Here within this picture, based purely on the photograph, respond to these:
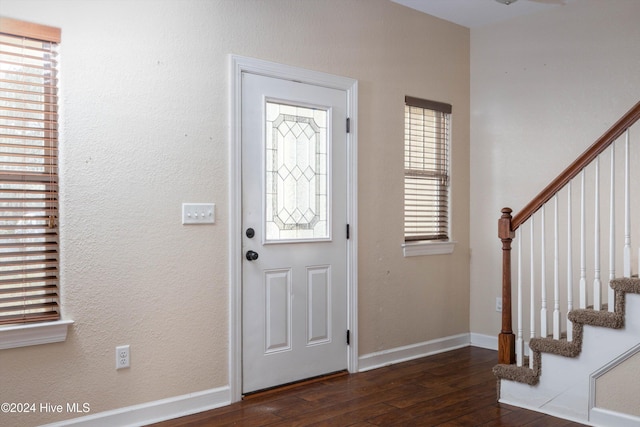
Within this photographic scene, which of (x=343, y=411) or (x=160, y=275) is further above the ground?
(x=160, y=275)

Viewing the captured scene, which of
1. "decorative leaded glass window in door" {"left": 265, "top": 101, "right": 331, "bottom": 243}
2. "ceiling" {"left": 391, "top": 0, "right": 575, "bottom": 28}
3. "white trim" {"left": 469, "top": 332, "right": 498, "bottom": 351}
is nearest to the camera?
"decorative leaded glass window in door" {"left": 265, "top": 101, "right": 331, "bottom": 243}

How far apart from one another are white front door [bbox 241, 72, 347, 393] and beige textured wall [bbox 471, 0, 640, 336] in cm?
152

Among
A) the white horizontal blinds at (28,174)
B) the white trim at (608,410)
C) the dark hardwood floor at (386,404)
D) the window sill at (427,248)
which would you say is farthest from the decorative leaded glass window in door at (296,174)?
the white trim at (608,410)

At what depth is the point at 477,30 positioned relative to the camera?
4.98 meters

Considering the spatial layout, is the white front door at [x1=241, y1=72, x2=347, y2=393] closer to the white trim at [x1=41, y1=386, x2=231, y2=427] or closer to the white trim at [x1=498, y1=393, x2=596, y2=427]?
the white trim at [x1=41, y1=386, x2=231, y2=427]

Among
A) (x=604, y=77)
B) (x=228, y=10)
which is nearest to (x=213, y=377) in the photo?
(x=228, y=10)

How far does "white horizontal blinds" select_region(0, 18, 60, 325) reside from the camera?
2695mm

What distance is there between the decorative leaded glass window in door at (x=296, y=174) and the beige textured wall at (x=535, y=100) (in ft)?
5.58

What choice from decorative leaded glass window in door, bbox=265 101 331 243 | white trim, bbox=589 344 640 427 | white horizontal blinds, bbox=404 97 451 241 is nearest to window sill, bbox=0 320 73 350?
decorative leaded glass window in door, bbox=265 101 331 243

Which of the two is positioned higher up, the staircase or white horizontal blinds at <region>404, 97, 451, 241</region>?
white horizontal blinds at <region>404, 97, 451, 241</region>

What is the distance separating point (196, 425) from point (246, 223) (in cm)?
122

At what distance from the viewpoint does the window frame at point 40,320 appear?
8.76 ft

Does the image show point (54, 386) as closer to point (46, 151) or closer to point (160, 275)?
point (160, 275)

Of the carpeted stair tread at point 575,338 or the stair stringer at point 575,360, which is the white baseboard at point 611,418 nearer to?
the stair stringer at point 575,360
